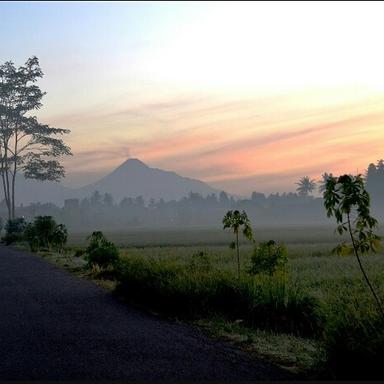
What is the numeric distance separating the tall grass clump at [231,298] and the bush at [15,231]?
28.6 metres

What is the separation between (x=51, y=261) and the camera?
76.7ft

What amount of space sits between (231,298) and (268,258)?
422cm

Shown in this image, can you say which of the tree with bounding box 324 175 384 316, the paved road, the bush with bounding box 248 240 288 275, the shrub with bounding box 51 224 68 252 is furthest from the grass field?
the shrub with bounding box 51 224 68 252

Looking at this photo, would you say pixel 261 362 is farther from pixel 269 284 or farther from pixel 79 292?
pixel 79 292

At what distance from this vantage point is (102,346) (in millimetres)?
7676

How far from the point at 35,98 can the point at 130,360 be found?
47384 mm

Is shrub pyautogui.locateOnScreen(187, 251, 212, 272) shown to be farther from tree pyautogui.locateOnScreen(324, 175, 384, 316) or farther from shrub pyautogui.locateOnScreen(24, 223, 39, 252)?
shrub pyautogui.locateOnScreen(24, 223, 39, 252)

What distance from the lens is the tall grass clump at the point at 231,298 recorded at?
983cm

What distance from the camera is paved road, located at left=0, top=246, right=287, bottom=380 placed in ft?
21.0

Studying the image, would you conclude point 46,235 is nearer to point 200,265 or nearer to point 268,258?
point 200,265

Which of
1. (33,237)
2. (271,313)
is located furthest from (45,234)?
(271,313)

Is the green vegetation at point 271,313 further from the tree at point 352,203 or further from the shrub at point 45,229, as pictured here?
the shrub at point 45,229

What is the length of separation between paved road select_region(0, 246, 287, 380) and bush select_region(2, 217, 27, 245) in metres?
27.4

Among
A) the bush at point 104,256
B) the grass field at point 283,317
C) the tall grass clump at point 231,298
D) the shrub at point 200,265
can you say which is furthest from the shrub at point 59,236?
the tall grass clump at point 231,298
